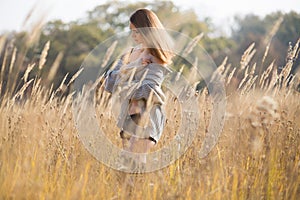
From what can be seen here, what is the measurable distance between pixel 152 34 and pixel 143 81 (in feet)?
1.14

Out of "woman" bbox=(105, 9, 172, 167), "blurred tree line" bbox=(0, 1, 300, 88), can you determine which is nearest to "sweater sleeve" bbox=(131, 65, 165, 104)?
"woman" bbox=(105, 9, 172, 167)

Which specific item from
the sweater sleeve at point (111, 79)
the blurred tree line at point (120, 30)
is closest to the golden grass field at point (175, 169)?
the sweater sleeve at point (111, 79)

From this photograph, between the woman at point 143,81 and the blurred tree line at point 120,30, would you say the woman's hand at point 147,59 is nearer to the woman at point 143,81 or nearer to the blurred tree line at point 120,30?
the woman at point 143,81

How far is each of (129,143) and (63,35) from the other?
60.9 ft

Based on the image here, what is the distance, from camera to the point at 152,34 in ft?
9.61

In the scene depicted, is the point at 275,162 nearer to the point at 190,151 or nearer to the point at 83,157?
the point at 190,151

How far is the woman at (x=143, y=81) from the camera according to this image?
2.76 meters

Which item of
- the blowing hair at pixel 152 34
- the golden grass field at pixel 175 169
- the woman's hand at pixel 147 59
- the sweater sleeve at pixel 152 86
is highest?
the blowing hair at pixel 152 34

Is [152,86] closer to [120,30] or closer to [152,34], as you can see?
[152,34]

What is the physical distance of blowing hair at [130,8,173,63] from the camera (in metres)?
2.89

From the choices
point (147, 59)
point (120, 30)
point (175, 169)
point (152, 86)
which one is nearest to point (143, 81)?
point (152, 86)

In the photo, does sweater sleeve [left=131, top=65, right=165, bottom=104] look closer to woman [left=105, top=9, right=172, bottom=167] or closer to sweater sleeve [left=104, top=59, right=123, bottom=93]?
woman [left=105, top=9, right=172, bottom=167]

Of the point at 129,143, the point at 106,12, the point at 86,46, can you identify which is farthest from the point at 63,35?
the point at 129,143

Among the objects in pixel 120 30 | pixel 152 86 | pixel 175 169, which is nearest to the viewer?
pixel 175 169
